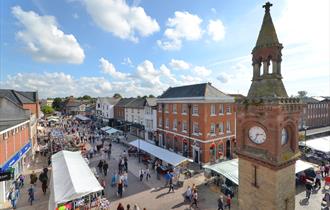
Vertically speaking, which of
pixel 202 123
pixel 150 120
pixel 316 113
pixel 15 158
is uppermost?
pixel 202 123

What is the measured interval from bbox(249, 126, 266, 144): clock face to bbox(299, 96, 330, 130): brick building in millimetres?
44923

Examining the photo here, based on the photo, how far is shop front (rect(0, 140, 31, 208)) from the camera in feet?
43.2

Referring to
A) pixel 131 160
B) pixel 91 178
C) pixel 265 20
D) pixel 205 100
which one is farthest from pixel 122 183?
pixel 265 20

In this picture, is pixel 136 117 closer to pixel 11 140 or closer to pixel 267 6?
pixel 11 140

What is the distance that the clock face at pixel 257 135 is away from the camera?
8303mm

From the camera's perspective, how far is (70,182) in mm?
11953

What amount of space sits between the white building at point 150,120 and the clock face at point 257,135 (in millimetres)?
23082

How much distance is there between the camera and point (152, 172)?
19781mm

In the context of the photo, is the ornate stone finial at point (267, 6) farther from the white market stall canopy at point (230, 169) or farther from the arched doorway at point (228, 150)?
the arched doorway at point (228, 150)

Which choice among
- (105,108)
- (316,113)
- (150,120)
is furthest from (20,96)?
(316,113)

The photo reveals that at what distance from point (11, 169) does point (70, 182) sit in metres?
5.62

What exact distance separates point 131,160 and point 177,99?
32.0 ft

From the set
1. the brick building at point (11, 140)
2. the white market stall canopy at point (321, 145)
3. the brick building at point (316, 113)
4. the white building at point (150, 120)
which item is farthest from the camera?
the brick building at point (316, 113)

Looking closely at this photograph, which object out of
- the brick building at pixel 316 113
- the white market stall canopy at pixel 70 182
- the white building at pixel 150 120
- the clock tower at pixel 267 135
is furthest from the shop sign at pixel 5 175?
the brick building at pixel 316 113
